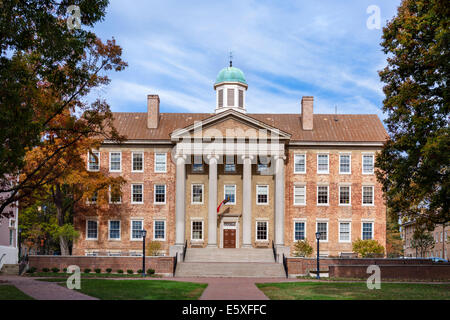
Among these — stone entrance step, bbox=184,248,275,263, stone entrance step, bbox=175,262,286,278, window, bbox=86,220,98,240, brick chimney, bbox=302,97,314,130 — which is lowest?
stone entrance step, bbox=175,262,286,278

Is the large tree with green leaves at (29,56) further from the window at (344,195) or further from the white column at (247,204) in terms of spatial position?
the window at (344,195)

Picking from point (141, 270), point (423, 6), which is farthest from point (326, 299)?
point (141, 270)

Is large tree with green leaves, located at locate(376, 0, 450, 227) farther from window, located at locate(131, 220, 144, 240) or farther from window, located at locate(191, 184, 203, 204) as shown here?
window, located at locate(131, 220, 144, 240)

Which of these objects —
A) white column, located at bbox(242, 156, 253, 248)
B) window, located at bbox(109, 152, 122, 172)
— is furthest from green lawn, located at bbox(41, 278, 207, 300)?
window, located at bbox(109, 152, 122, 172)

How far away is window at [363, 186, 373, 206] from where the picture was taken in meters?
52.3

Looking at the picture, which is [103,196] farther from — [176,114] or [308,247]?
[308,247]

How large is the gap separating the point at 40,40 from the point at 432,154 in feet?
54.7

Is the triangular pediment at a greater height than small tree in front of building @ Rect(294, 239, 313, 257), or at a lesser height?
greater

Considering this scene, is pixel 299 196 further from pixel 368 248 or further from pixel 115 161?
pixel 115 161

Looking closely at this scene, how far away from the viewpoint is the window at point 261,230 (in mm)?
51688

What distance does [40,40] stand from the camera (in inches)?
785

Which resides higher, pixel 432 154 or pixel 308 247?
pixel 432 154

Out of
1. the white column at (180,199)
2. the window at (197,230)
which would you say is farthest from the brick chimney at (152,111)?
the window at (197,230)

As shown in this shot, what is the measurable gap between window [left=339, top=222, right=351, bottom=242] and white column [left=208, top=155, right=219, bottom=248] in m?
11.6
